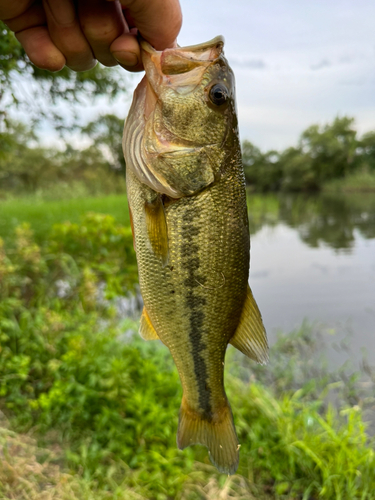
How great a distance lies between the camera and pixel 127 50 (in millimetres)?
1396

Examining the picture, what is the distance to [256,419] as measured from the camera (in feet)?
11.7

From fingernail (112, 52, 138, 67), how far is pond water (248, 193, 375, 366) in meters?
5.15

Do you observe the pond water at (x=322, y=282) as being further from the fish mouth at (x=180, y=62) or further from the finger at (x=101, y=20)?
the finger at (x=101, y=20)

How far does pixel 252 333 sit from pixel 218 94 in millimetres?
956

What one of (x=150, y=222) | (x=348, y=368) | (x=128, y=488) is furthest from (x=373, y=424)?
(x=150, y=222)

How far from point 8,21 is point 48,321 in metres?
3.09

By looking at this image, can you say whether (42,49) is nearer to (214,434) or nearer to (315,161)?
(214,434)

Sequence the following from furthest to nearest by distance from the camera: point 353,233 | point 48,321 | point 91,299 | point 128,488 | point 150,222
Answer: point 353,233 → point 91,299 → point 48,321 → point 128,488 → point 150,222

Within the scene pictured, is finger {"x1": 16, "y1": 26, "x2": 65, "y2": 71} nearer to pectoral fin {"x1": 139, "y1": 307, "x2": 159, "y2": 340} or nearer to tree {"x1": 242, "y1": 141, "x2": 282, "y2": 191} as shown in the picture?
pectoral fin {"x1": 139, "y1": 307, "x2": 159, "y2": 340}

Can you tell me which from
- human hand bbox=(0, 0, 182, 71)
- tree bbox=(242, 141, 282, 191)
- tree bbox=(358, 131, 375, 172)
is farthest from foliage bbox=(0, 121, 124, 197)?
tree bbox=(358, 131, 375, 172)

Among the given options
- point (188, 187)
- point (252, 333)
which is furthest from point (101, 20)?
point (252, 333)

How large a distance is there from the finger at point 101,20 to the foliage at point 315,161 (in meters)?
52.1

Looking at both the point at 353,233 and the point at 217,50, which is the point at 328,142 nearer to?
the point at 353,233

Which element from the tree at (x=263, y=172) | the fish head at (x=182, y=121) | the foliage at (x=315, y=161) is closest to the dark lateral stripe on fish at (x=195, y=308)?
the fish head at (x=182, y=121)
